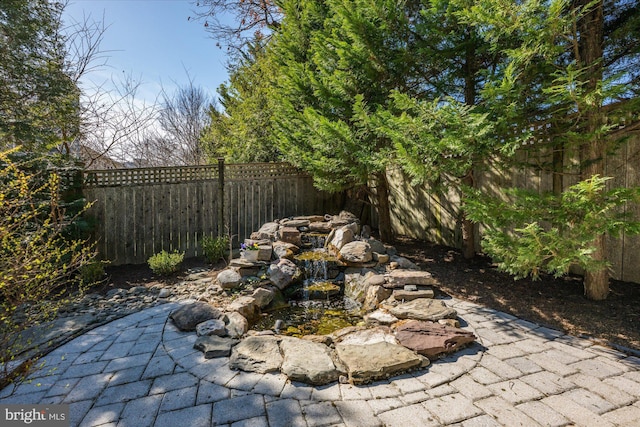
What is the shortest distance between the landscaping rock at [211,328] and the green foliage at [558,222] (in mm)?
2659

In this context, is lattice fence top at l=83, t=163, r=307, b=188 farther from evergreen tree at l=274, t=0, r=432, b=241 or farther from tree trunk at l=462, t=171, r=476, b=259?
tree trunk at l=462, t=171, r=476, b=259

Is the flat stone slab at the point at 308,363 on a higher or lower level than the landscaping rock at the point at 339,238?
lower

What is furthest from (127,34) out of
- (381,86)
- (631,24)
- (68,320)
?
(631,24)

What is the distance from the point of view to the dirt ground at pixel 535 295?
294 cm

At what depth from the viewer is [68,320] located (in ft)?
11.2

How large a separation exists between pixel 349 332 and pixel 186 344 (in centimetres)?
143

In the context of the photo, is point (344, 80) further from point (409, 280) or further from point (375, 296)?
point (375, 296)

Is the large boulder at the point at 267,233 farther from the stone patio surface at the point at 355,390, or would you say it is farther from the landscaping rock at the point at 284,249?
the stone patio surface at the point at 355,390

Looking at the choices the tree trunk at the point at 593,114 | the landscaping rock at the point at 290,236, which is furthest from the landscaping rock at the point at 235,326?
the tree trunk at the point at 593,114

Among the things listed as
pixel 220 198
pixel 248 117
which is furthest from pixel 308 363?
pixel 248 117

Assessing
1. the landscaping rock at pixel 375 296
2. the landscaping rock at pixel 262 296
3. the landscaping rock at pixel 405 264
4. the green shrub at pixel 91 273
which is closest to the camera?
the landscaping rock at pixel 375 296

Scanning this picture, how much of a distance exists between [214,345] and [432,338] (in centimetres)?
178

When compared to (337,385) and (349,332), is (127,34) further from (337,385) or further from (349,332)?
(337,385)

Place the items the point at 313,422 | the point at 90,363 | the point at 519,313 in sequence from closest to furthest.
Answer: the point at 313,422 < the point at 90,363 < the point at 519,313
